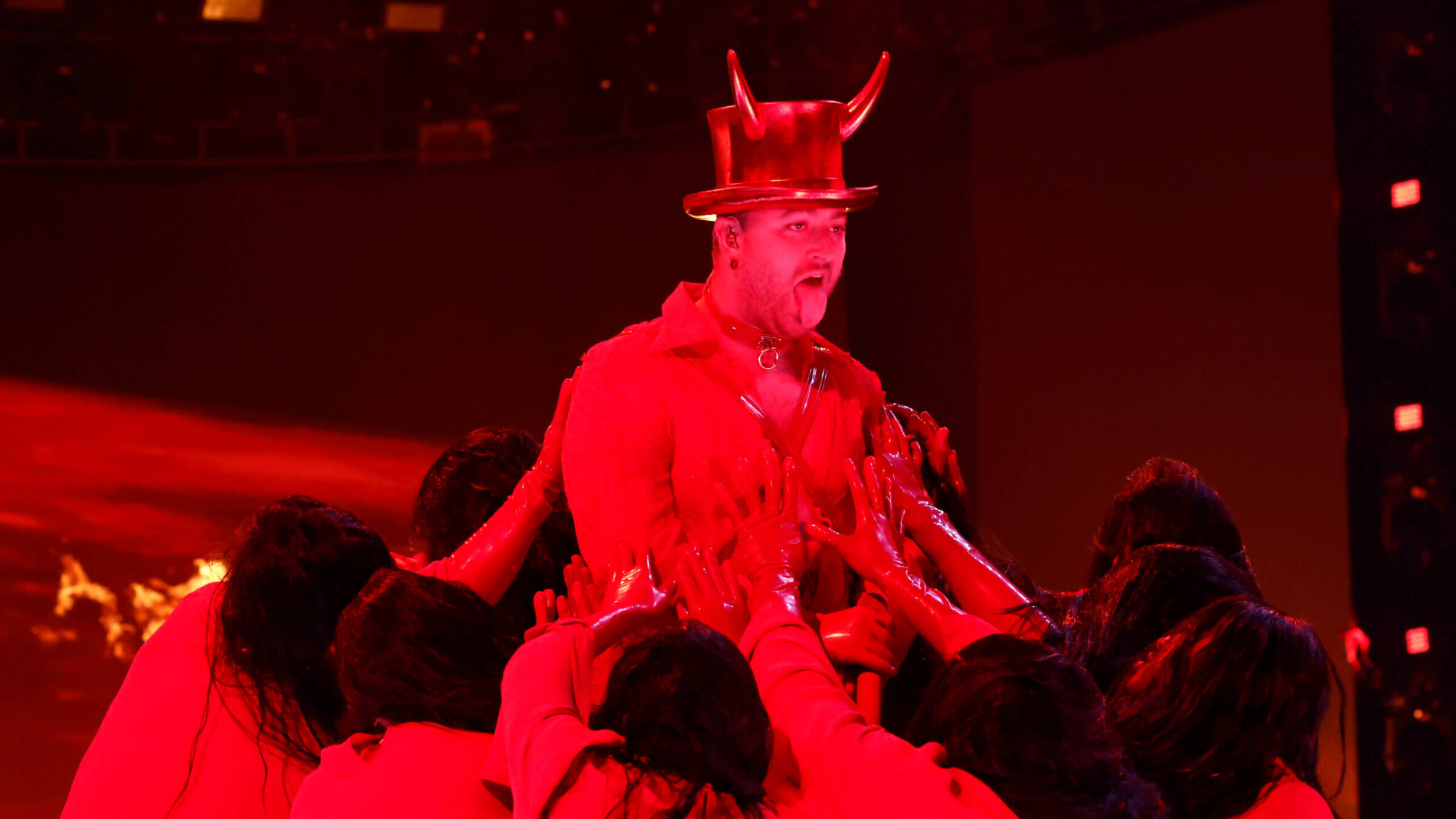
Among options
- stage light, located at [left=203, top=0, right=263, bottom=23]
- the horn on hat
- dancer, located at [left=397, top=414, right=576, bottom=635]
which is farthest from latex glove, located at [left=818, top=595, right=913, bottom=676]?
stage light, located at [left=203, top=0, right=263, bottom=23]

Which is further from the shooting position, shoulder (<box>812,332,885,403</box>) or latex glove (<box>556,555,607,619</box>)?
shoulder (<box>812,332,885,403</box>)

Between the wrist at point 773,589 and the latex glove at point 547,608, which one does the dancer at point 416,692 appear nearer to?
the latex glove at point 547,608

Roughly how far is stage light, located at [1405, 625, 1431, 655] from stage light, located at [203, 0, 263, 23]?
4.51m

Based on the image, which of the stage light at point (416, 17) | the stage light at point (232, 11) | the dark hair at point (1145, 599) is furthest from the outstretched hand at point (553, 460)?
the stage light at point (232, 11)

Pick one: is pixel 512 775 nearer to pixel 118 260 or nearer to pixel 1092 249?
pixel 1092 249

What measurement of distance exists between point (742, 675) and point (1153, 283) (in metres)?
3.02

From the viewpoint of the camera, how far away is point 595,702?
2641 millimetres

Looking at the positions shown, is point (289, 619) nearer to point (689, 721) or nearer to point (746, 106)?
point (689, 721)

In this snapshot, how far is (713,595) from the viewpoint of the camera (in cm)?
263

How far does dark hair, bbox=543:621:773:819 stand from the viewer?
2.04 m

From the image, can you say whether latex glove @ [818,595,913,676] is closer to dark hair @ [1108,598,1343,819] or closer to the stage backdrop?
dark hair @ [1108,598,1343,819]

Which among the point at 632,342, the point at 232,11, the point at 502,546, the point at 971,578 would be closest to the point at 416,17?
the point at 232,11

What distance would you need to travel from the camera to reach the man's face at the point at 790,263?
2676 millimetres

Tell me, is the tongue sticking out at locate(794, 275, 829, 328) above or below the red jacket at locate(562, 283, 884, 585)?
above
